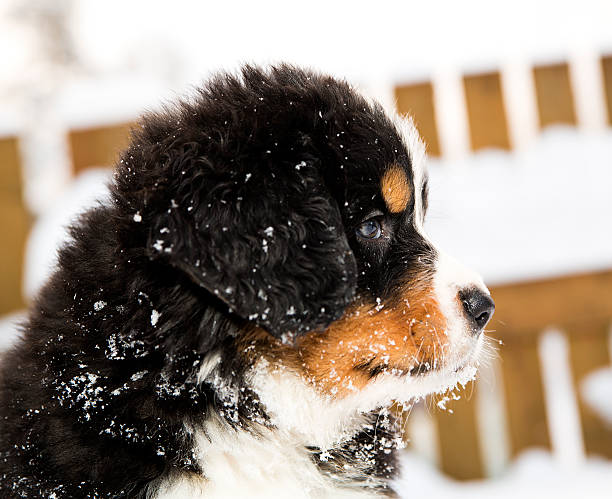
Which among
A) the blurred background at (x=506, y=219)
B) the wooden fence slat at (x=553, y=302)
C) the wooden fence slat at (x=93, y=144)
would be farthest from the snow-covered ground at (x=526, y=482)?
the wooden fence slat at (x=93, y=144)

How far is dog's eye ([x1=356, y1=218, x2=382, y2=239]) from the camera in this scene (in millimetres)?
2350

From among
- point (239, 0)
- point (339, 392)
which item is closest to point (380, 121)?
point (339, 392)

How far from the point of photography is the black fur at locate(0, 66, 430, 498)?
201cm

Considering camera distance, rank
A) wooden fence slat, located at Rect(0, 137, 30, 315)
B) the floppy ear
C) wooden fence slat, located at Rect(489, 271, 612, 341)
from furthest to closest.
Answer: wooden fence slat, located at Rect(0, 137, 30, 315), wooden fence slat, located at Rect(489, 271, 612, 341), the floppy ear

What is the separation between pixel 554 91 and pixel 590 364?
2258 millimetres

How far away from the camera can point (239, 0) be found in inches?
473

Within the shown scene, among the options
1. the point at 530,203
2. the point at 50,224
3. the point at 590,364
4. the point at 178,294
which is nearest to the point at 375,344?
the point at 178,294

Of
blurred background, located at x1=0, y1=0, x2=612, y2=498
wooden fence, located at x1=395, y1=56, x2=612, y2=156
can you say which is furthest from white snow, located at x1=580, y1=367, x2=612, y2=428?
wooden fence, located at x1=395, y1=56, x2=612, y2=156

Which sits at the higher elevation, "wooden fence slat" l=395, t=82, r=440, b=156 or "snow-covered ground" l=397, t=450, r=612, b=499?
"wooden fence slat" l=395, t=82, r=440, b=156

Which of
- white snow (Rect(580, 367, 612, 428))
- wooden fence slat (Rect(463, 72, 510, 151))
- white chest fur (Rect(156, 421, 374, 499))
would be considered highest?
wooden fence slat (Rect(463, 72, 510, 151))

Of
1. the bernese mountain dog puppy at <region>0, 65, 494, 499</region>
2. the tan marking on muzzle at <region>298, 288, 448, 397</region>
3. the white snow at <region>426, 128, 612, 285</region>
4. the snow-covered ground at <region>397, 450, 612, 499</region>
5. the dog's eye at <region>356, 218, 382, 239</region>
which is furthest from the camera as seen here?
the white snow at <region>426, 128, 612, 285</region>

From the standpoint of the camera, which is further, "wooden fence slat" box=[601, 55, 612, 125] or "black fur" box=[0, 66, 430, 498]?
"wooden fence slat" box=[601, 55, 612, 125]

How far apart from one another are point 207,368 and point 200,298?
22 centimetres

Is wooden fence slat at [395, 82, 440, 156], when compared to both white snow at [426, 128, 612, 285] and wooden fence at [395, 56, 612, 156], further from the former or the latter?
white snow at [426, 128, 612, 285]
